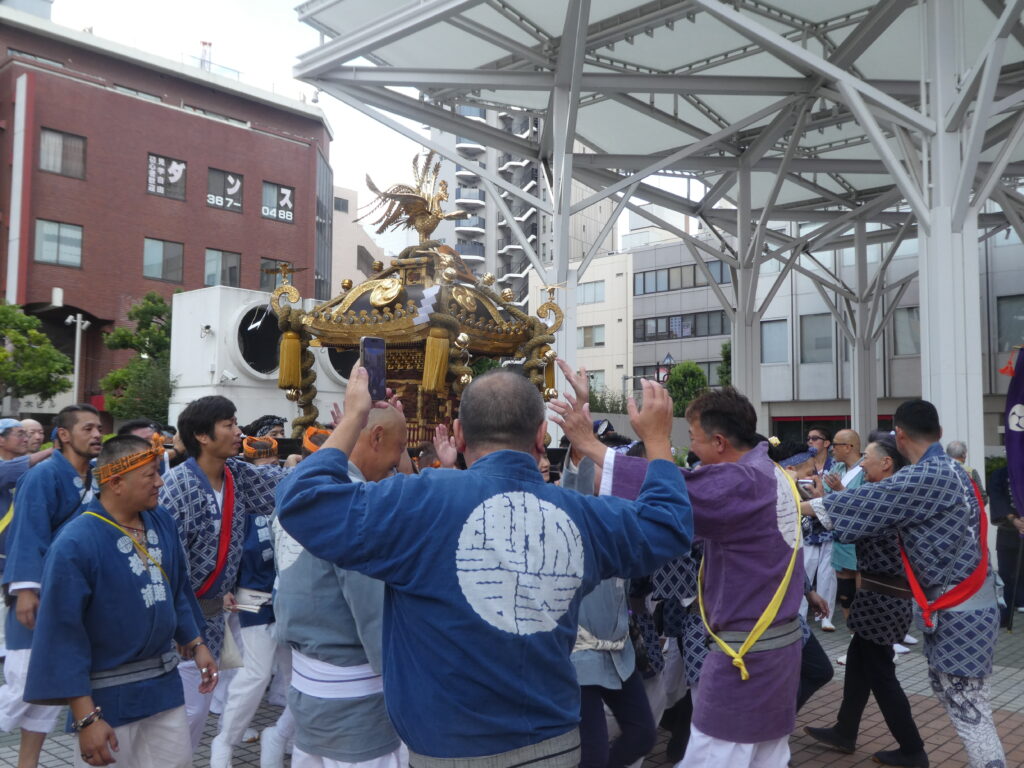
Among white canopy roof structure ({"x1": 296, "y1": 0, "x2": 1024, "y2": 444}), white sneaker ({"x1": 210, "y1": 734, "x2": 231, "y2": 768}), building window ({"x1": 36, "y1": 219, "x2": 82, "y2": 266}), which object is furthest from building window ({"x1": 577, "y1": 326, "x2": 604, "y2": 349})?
white sneaker ({"x1": 210, "y1": 734, "x2": 231, "y2": 768})

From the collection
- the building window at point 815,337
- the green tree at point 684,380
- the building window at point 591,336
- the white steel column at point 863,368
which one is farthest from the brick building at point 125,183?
the white steel column at point 863,368

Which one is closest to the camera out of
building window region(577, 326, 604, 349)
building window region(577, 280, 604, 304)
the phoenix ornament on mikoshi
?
the phoenix ornament on mikoshi

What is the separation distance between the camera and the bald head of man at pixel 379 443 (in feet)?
10.3

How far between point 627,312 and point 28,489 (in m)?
42.7

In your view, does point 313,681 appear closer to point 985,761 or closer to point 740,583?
point 740,583

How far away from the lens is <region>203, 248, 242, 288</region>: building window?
3572 centimetres

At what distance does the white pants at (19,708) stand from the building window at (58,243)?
3021 cm

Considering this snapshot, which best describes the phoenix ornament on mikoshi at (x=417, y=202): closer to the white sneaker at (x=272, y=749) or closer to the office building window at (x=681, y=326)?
the white sneaker at (x=272, y=749)

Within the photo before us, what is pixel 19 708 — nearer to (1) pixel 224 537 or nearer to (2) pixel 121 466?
(1) pixel 224 537

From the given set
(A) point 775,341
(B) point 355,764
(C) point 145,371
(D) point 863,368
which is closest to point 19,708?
(B) point 355,764

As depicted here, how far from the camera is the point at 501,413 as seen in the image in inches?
94.5

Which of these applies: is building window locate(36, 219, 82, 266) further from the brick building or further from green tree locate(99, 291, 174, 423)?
green tree locate(99, 291, 174, 423)

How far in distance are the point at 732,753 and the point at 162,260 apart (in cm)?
3486

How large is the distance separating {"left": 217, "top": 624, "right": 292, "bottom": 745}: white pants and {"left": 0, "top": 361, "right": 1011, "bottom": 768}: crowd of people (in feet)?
0.06
